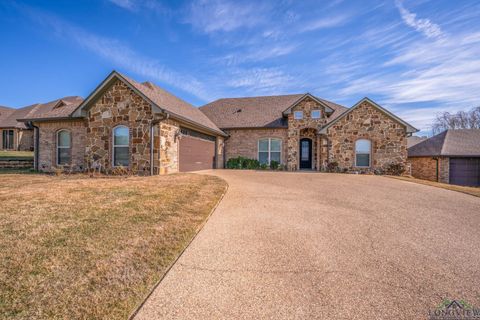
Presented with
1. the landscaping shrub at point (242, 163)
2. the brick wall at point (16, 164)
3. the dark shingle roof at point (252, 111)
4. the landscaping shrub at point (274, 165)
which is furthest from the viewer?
the dark shingle roof at point (252, 111)

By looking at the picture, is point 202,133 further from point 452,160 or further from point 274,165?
point 452,160

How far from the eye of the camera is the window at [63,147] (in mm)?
13875

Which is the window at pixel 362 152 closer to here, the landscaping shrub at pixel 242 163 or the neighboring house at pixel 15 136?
the landscaping shrub at pixel 242 163

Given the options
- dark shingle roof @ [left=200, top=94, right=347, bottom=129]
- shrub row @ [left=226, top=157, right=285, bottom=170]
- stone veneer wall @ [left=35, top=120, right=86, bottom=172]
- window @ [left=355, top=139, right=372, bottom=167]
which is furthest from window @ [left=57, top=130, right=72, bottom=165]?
window @ [left=355, top=139, right=372, bottom=167]

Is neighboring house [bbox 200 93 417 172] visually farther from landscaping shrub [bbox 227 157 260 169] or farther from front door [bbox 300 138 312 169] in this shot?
landscaping shrub [bbox 227 157 260 169]

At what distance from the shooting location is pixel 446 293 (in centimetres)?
267

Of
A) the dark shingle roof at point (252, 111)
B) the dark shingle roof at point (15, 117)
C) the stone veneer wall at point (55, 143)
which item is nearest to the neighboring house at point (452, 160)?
the dark shingle roof at point (252, 111)

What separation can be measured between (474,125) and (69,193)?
188 feet

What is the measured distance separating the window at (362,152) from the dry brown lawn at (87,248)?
43.1 feet

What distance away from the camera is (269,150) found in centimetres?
1869

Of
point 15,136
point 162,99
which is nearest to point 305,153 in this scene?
point 162,99

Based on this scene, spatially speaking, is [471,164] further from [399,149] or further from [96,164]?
[96,164]

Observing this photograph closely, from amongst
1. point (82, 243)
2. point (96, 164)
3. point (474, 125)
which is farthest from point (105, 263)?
point (474, 125)

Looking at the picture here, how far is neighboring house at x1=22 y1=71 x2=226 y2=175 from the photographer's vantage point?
11500 millimetres
